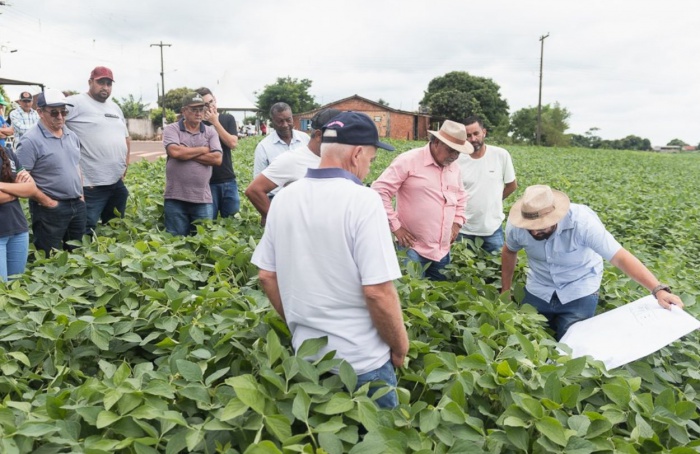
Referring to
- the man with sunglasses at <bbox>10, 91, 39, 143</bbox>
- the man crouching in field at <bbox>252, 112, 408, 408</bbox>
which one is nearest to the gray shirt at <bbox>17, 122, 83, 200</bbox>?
the man crouching in field at <bbox>252, 112, 408, 408</bbox>

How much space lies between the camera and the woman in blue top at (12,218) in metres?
3.63

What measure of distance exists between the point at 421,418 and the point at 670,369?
150cm

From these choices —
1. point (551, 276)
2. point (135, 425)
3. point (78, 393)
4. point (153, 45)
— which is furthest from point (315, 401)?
point (153, 45)

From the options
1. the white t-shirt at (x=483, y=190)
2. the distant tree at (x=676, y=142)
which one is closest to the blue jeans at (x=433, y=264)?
the white t-shirt at (x=483, y=190)

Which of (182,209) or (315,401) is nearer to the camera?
(315,401)

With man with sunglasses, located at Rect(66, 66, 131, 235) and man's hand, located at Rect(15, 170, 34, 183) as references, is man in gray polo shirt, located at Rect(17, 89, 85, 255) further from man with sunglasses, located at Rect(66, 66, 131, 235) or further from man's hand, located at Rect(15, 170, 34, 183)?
man with sunglasses, located at Rect(66, 66, 131, 235)

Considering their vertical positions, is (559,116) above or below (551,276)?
above

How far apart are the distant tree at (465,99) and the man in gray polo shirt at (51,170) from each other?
53921 mm

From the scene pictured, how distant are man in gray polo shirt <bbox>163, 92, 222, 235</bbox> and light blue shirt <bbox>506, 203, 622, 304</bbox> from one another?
2670 mm

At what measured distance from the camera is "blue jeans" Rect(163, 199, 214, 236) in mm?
4793

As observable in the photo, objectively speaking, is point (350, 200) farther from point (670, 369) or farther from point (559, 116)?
point (559, 116)

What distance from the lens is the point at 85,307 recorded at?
273 centimetres

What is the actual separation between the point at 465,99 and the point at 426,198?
56101mm

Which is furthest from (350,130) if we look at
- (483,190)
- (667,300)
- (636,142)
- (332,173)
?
(636,142)
